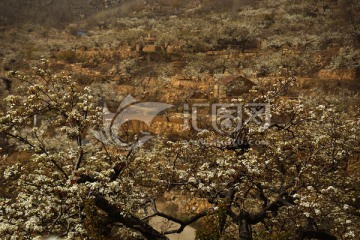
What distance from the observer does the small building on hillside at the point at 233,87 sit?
26.5m

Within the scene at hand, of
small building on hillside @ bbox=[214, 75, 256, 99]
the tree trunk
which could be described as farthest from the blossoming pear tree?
small building on hillside @ bbox=[214, 75, 256, 99]

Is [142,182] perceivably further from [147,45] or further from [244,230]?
[147,45]

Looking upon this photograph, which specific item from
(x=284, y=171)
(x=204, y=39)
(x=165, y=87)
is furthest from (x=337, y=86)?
(x=204, y=39)

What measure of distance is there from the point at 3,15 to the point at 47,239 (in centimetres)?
7474

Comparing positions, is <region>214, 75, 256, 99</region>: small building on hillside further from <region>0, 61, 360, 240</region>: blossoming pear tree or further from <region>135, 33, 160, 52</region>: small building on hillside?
<region>0, 61, 360, 240</region>: blossoming pear tree

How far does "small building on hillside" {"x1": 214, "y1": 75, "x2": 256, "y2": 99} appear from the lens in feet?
86.9

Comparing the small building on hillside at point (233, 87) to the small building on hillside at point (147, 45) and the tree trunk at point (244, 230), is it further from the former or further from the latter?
the tree trunk at point (244, 230)

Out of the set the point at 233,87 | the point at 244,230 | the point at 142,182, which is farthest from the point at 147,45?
the point at 244,230

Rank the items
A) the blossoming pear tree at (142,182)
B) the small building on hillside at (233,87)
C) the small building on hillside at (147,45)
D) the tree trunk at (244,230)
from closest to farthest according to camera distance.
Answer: the blossoming pear tree at (142,182) → the tree trunk at (244,230) → the small building on hillside at (233,87) → the small building on hillside at (147,45)

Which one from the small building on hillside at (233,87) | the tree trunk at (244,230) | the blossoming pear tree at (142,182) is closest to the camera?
the blossoming pear tree at (142,182)

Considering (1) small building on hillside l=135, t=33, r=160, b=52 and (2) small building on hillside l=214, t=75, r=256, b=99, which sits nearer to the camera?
(2) small building on hillside l=214, t=75, r=256, b=99

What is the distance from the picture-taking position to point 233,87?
26.5 m

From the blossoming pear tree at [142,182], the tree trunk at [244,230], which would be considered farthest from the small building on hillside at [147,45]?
the tree trunk at [244,230]

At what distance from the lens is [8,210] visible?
5746 millimetres
